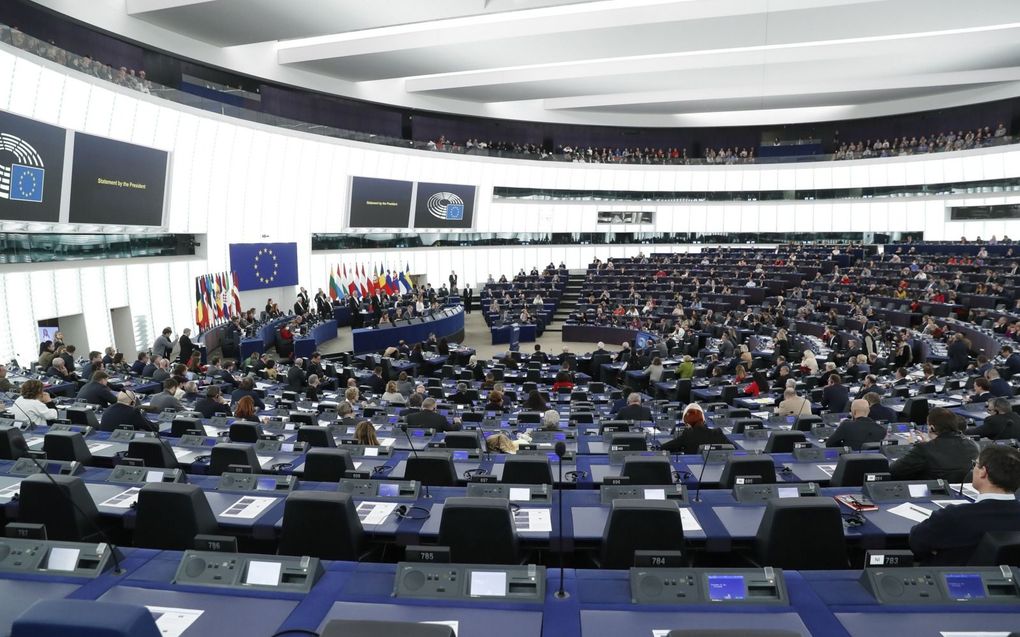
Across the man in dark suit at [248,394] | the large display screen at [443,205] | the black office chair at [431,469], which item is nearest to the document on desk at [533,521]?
the black office chair at [431,469]

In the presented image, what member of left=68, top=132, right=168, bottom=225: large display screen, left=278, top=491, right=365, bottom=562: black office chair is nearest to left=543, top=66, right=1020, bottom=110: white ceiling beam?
left=68, top=132, right=168, bottom=225: large display screen

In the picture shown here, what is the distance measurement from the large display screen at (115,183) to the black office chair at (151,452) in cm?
1100

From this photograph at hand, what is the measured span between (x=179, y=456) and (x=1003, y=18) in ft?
75.7

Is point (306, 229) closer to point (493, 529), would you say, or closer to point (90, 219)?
point (90, 219)

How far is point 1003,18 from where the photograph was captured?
726 inches

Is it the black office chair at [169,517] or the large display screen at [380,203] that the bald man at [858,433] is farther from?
the large display screen at [380,203]

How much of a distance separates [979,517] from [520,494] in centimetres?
245

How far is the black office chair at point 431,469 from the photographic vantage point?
4.96 metres

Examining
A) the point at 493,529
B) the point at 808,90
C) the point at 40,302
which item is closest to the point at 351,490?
the point at 493,529

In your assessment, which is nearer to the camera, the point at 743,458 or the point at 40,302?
the point at 743,458

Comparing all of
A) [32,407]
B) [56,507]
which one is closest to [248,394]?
[32,407]

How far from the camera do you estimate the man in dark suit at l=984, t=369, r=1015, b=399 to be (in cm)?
839

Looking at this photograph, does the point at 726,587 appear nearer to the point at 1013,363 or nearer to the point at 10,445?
the point at 10,445

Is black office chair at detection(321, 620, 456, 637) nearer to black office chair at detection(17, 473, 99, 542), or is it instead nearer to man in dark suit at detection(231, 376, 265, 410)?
black office chair at detection(17, 473, 99, 542)
